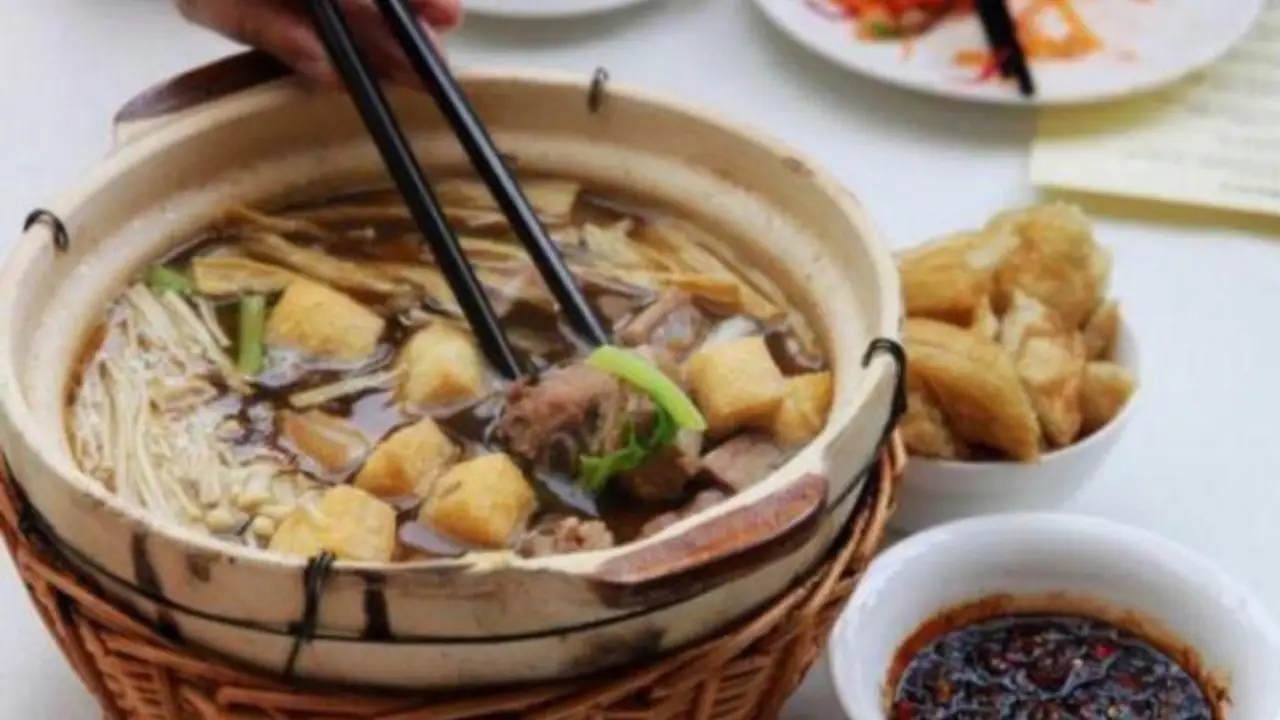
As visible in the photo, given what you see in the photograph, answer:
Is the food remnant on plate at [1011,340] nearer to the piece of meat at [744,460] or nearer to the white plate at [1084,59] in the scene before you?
the piece of meat at [744,460]

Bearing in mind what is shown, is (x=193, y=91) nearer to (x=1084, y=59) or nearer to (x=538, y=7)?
(x=538, y=7)

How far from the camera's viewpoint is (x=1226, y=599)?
1.00 m

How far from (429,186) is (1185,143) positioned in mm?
741

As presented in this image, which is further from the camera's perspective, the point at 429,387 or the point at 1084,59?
the point at 1084,59

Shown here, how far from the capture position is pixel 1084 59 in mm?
1553

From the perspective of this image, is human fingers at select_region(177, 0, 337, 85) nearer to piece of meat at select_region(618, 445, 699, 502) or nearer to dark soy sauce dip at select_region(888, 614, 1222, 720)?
piece of meat at select_region(618, 445, 699, 502)

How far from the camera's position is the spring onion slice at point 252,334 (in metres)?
0.97

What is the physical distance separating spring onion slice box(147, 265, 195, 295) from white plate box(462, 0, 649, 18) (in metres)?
0.63

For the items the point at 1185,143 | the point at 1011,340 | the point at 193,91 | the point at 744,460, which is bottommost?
the point at 1185,143

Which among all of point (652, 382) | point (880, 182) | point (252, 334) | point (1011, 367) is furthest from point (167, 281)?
point (880, 182)

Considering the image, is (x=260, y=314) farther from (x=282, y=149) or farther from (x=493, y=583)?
(x=493, y=583)

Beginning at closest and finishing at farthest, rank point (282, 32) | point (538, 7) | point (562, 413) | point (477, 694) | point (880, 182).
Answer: point (477, 694), point (562, 413), point (282, 32), point (880, 182), point (538, 7)

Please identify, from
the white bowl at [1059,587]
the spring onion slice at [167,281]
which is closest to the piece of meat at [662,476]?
the white bowl at [1059,587]

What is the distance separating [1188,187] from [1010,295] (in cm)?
36
